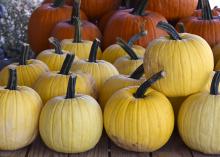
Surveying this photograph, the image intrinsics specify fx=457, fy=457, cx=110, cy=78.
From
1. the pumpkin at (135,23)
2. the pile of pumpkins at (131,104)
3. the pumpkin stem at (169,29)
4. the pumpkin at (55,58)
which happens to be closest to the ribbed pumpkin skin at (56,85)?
the pile of pumpkins at (131,104)

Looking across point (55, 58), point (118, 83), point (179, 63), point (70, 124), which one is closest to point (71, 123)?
point (70, 124)

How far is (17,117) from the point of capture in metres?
1.33

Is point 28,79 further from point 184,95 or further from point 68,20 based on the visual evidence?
point 68,20

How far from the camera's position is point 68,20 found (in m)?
2.41

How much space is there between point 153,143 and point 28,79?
0.52 metres

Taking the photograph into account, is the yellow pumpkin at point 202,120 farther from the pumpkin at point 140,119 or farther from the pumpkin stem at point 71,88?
the pumpkin stem at point 71,88

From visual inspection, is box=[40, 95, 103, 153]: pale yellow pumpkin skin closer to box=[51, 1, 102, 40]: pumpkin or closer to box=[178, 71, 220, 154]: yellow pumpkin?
box=[178, 71, 220, 154]: yellow pumpkin

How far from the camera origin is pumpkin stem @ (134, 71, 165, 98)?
1291 millimetres

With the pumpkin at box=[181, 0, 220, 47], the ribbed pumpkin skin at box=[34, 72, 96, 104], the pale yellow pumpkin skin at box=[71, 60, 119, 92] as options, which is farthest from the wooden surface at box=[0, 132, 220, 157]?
the pumpkin at box=[181, 0, 220, 47]

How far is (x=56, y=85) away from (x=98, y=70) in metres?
Answer: 0.21

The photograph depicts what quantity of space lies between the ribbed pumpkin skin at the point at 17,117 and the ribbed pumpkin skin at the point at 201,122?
1.46 feet

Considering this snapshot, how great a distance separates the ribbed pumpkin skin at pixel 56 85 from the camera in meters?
1.44

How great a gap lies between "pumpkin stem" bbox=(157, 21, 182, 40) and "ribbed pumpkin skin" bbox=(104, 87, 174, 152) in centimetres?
19

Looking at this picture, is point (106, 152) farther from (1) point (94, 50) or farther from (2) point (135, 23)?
(2) point (135, 23)
